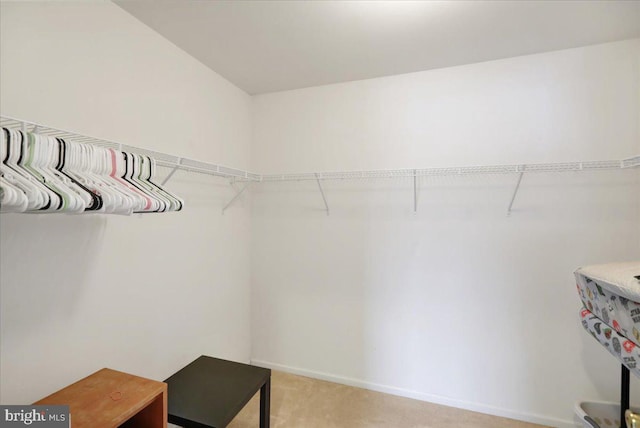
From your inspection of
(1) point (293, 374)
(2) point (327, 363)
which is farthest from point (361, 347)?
(1) point (293, 374)

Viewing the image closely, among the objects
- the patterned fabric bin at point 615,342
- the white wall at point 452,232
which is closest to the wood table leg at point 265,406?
the white wall at point 452,232

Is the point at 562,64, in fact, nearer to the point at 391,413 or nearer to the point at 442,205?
the point at 442,205

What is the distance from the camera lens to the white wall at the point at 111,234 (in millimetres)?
1157

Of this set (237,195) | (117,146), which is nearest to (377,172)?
(237,195)

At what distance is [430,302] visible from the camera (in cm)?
217

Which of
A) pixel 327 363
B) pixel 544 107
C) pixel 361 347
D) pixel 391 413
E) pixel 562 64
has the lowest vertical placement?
pixel 391 413

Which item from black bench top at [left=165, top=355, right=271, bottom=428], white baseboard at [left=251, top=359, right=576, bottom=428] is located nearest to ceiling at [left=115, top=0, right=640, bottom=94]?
black bench top at [left=165, top=355, right=271, bottom=428]

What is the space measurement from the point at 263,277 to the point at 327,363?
2.94ft

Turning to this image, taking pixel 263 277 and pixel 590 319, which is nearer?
pixel 590 319

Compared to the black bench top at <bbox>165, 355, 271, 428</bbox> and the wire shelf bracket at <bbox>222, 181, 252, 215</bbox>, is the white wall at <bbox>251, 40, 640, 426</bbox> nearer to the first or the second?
the wire shelf bracket at <bbox>222, 181, 252, 215</bbox>
